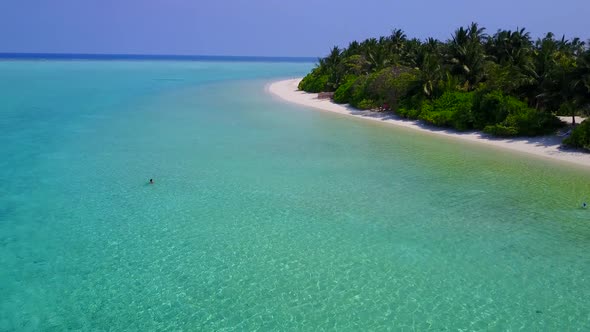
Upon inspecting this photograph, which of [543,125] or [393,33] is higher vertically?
[393,33]

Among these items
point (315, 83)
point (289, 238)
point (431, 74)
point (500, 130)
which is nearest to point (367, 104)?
point (431, 74)

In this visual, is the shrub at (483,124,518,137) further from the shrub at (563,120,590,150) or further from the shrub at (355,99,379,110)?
the shrub at (355,99,379,110)

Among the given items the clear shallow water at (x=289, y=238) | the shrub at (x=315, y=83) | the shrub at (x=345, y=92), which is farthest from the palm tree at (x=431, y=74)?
the shrub at (x=315, y=83)

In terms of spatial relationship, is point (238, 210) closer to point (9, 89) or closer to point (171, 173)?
point (171, 173)

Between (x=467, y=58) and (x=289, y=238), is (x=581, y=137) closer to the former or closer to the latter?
(x=467, y=58)

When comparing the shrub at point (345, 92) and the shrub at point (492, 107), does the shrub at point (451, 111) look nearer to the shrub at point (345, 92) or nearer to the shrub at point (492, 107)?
the shrub at point (492, 107)

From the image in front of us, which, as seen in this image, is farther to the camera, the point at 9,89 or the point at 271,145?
the point at 9,89

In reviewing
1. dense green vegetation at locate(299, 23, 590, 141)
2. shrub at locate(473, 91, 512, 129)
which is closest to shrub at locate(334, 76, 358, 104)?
dense green vegetation at locate(299, 23, 590, 141)

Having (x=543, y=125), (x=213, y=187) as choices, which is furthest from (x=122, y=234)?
(x=543, y=125)
